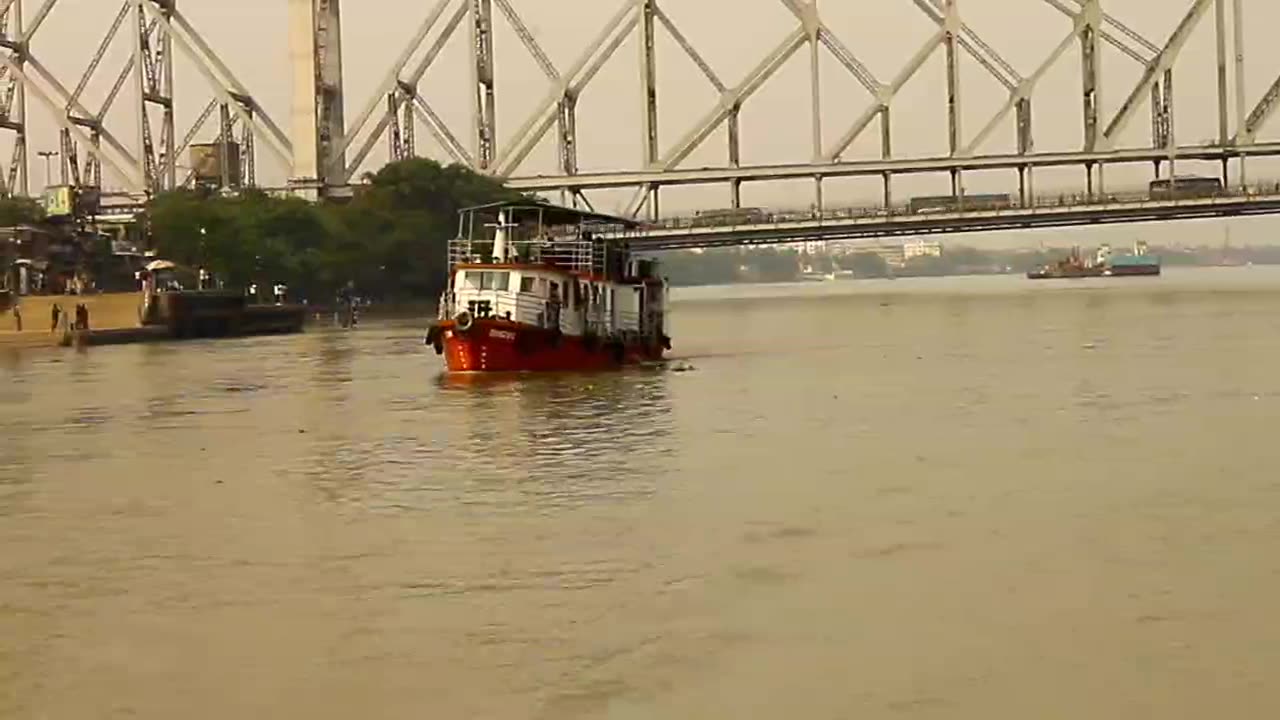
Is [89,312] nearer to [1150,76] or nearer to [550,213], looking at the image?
[550,213]

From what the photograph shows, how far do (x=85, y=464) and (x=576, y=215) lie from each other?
20.4 meters

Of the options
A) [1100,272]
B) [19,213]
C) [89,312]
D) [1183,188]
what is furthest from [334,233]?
[1100,272]

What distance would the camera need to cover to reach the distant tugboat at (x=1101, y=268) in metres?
180

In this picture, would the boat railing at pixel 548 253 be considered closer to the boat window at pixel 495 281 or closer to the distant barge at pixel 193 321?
the boat window at pixel 495 281

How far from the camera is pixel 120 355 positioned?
50875mm

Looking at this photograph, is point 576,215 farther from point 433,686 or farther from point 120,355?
point 433,686

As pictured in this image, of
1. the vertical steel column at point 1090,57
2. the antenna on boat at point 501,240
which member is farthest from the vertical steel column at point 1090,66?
the antenna on boat at point 501,240

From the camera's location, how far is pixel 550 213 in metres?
40.6

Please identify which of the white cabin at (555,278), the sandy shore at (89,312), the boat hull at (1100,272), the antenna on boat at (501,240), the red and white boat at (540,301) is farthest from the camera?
the boat hull at (1100,272)

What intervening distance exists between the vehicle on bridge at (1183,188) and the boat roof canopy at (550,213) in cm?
5704

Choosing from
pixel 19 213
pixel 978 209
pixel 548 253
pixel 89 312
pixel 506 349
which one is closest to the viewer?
pixel 506 349

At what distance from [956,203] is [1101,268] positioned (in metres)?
85.5

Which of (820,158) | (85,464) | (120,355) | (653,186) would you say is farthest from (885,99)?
(85,464)

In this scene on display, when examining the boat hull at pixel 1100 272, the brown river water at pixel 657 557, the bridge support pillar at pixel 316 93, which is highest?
the bridge support pillar at pixel 316 93
